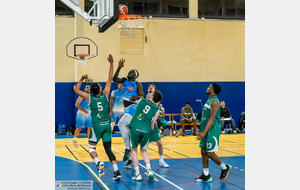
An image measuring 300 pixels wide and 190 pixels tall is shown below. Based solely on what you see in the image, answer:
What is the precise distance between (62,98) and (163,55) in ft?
15.5

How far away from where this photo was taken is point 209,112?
18.3 feet

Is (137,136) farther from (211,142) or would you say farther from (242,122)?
(242,122)

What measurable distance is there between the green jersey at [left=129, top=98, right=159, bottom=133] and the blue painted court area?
0.96 m

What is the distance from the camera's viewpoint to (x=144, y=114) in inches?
225

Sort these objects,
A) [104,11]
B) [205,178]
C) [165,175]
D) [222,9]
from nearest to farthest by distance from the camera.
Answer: [205,178], [165,175], [104,11], [222,9]

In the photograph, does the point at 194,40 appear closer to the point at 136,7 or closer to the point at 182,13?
the point at 182,13

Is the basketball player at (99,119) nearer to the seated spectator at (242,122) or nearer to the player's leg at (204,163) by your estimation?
the player's leg at (204,163)

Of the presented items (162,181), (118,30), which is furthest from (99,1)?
(118,30)

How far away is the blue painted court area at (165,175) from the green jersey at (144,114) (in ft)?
3.16

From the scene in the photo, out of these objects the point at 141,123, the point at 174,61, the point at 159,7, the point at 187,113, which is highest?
the point at 159,7

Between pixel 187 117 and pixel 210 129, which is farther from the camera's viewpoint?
pixel 187 117

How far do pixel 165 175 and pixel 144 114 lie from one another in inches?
53.4

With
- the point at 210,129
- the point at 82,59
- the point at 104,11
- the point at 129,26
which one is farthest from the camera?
the point at 129,26

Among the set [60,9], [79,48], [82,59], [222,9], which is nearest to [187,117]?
[82,59]
